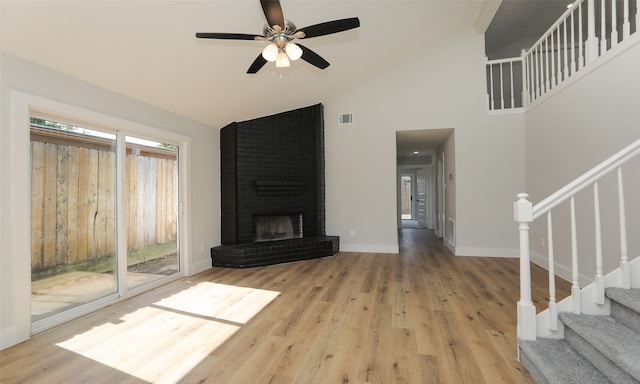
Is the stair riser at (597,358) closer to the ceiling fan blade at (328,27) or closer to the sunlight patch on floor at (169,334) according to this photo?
the sunlight patch on floor at (169,334)

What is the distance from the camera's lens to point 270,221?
5.14 metres

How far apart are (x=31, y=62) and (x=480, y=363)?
3970 millimetres

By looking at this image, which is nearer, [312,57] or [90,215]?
[312,57]

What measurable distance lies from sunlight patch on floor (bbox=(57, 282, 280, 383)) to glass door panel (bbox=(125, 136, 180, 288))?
0.73 meters

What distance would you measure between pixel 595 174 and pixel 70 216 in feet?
13.9

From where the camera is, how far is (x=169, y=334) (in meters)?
2.29

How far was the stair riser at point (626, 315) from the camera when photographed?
5.24 feet

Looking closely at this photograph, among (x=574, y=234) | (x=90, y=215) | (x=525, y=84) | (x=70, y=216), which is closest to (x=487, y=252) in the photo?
(x=525, y=84)

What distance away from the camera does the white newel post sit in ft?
5.87

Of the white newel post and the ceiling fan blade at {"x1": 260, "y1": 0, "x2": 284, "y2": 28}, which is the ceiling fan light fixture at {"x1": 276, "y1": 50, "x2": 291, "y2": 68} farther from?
the white newel post

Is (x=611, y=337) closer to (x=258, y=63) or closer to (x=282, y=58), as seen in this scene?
(x=282, y=58)

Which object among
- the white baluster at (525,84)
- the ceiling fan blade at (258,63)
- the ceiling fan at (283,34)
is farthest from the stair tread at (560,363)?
the white baluster at (525,84)

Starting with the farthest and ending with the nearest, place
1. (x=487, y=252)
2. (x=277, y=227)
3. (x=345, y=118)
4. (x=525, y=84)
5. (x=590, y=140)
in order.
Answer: (x=345, y=118) → (x=277, y=227) → (x=487, y=252) → (x=525, y=84) → (x=590, y=140)

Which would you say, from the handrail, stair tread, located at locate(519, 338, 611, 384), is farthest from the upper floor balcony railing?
stair tread, located at locate(519, 338, 611, 384)
